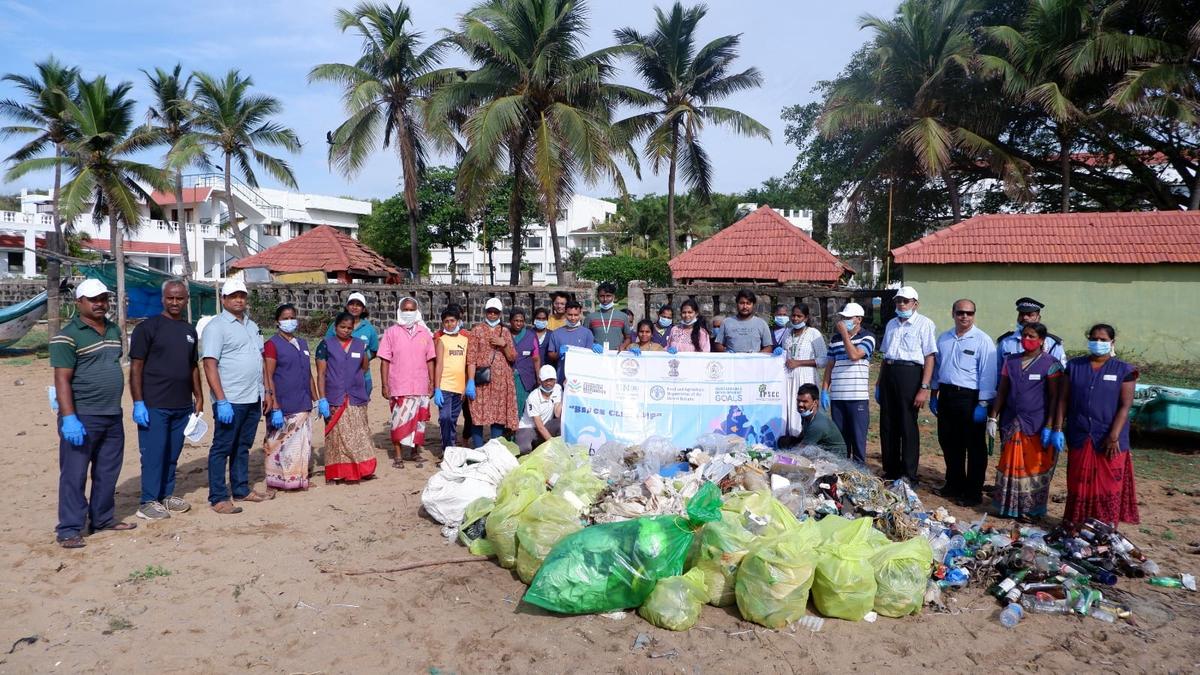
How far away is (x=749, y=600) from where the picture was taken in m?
3.99

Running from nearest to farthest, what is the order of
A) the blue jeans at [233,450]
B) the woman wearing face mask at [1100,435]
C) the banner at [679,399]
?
the woman wearing face mask at [1100,435] → the blue jeans at [233,450] → the banner at [679,399]

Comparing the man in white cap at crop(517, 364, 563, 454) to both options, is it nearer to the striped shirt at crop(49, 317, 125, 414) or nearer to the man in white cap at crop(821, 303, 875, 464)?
the man in white cap at crop(821, 303, 875, 464)

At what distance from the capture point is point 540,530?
4.53 m

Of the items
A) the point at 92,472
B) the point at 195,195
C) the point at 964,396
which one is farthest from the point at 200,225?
the point at 964,396

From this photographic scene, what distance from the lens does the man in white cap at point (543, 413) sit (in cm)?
682

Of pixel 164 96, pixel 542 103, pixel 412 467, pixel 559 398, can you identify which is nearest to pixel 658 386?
pixel 559 398

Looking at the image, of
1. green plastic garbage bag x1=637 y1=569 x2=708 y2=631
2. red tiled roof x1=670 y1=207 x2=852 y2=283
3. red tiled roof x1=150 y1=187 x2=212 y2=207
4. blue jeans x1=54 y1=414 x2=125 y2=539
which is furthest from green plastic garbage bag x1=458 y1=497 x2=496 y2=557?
red tiled roof x1=150 y1=187 x2=212 y2=207

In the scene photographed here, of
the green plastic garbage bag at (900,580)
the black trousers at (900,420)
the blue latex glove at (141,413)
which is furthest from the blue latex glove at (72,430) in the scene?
the black trousers at (900,420)

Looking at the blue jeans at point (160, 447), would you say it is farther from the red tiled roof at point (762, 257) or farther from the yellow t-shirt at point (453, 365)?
the red tiled roof at point (762, 257)

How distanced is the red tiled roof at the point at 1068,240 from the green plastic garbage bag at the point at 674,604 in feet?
41.2

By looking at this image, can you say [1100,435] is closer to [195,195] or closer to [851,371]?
[851,371]

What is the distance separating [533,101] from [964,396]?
14.3 m

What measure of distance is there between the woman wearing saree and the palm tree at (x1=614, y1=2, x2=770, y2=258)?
600 inches

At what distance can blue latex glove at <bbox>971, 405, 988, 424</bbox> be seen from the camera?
5.90 meters
